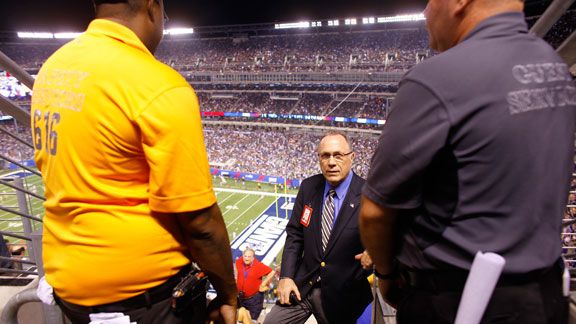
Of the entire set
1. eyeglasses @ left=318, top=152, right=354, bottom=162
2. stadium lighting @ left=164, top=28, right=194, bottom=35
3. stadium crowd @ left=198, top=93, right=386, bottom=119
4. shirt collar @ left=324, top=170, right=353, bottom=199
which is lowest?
shirt collar @ left=324, top=170, right=353, bottom=199

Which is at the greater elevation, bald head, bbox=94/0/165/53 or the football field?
bald head, bbox=94/0/165/53

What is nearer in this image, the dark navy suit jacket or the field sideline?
the dark navy suit jacket

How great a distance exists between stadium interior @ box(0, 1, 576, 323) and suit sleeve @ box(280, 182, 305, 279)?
20.0 m

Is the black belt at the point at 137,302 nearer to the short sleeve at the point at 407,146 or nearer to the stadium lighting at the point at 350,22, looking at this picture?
the short sleeve at the point at 407,146

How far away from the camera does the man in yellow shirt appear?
1207 millimetres

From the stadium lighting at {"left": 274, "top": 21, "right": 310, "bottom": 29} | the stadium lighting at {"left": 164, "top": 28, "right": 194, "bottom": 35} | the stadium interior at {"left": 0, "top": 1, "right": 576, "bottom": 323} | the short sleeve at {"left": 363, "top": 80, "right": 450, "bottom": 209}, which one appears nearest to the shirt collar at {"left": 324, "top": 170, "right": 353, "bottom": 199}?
the short sleeve at {"left": 363, "top": 80, "right": 450, "bottom": 209}

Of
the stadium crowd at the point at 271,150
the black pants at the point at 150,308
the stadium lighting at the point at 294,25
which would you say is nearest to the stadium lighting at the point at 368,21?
the stadium lighting at the point at 294,25

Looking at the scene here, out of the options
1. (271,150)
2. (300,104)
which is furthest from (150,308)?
(300,104)

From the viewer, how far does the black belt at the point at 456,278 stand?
1.10 meters

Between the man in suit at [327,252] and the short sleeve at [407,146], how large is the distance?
6.24 ft

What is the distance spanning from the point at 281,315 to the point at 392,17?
4042 cm

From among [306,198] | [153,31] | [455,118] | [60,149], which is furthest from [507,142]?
[306,198]

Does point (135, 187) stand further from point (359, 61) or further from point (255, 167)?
point (359, 61)

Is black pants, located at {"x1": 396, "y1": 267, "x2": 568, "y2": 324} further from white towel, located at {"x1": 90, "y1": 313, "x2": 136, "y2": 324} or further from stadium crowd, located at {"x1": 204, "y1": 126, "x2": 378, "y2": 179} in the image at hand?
stadium crowd, located at {"x1": 204, "y1": 126, "x2": 378, "y2": 179}
